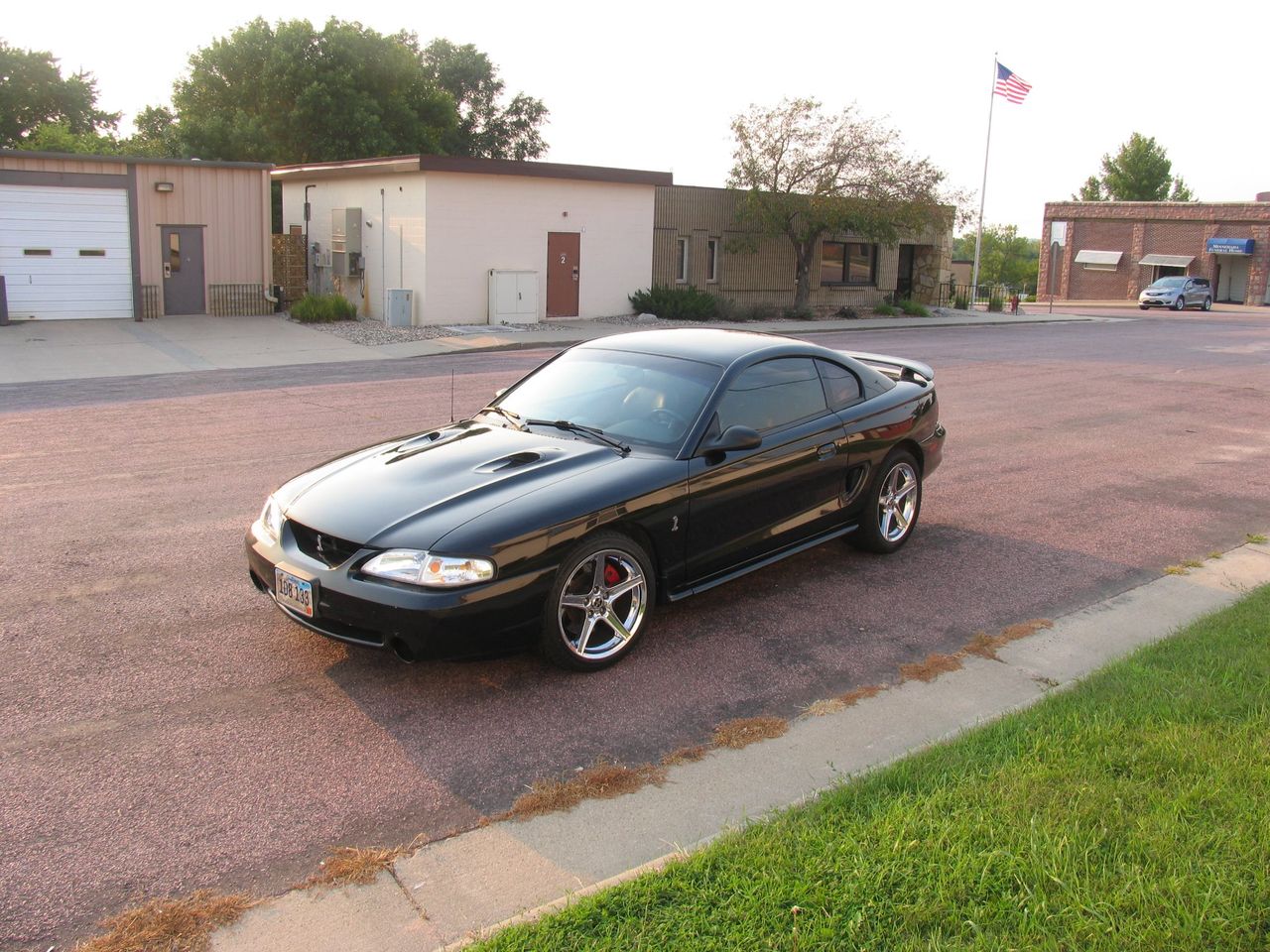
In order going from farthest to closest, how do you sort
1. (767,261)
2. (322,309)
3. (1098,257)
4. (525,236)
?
1. (1098,257)
2. (767,261)
3. (525,236)
4. (322,309)

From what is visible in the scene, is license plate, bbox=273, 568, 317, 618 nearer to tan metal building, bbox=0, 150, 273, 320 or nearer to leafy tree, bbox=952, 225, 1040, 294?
tan metal building, bbox=0, 150, 273, 320

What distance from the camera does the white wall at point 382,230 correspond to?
2466cm

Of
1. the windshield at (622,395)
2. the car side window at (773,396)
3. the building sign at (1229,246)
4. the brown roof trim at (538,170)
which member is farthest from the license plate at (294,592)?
the building sign at (1229,246)

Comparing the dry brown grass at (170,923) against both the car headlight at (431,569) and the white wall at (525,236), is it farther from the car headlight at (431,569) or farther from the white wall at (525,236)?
the white wall at (525,236)

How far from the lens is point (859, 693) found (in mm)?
5191

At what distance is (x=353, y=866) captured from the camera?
365 cm

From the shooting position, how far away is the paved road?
3918 mm

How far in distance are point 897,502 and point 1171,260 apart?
193ft

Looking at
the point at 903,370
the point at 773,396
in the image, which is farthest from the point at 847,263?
the point at 773,396

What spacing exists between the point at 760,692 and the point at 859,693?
48 cm

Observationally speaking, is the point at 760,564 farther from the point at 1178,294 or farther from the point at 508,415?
the point at 1178,294

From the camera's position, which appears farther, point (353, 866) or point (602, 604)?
point (602, 604)

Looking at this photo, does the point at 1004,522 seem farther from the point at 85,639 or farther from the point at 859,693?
the point at 85,639

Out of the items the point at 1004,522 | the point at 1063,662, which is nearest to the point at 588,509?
the point at 1063,662
